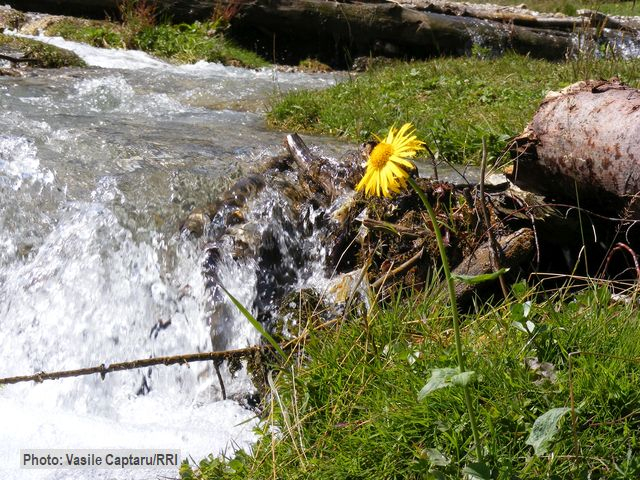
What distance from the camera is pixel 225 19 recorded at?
11.6 meters

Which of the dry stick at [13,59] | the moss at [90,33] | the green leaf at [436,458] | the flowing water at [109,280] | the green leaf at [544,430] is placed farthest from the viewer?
the moss at [90,33]

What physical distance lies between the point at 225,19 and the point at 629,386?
10060 millimetres

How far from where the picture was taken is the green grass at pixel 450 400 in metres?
2.48

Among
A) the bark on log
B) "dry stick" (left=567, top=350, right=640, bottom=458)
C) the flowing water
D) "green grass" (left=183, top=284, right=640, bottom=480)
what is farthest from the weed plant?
"dry stick" (left=567, top=350, right=640, bottom=458)

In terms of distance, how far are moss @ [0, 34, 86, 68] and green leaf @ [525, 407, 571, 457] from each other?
8.02 m

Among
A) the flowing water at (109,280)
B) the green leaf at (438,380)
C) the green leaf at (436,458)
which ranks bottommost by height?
the flowing water at (109,280)

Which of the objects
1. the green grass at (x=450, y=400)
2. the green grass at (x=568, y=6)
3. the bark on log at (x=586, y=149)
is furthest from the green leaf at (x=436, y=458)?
the green grass at (x=568, y=6)

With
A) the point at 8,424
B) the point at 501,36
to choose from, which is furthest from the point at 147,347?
the point at 501,36

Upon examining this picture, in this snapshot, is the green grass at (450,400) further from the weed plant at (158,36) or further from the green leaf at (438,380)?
the weed plant at (158,36)

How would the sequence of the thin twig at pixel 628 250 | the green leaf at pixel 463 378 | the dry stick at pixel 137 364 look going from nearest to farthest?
the green leaf at pixel 463 378 < the dry stick at pixel 137 364 < the thin twig at pixel 628 250

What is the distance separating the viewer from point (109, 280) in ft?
14.1

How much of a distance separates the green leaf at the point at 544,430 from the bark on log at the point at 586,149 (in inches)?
62.7

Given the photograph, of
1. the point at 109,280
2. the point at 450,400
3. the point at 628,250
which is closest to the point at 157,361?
the point at 109,280

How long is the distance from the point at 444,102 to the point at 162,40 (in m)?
5.36
